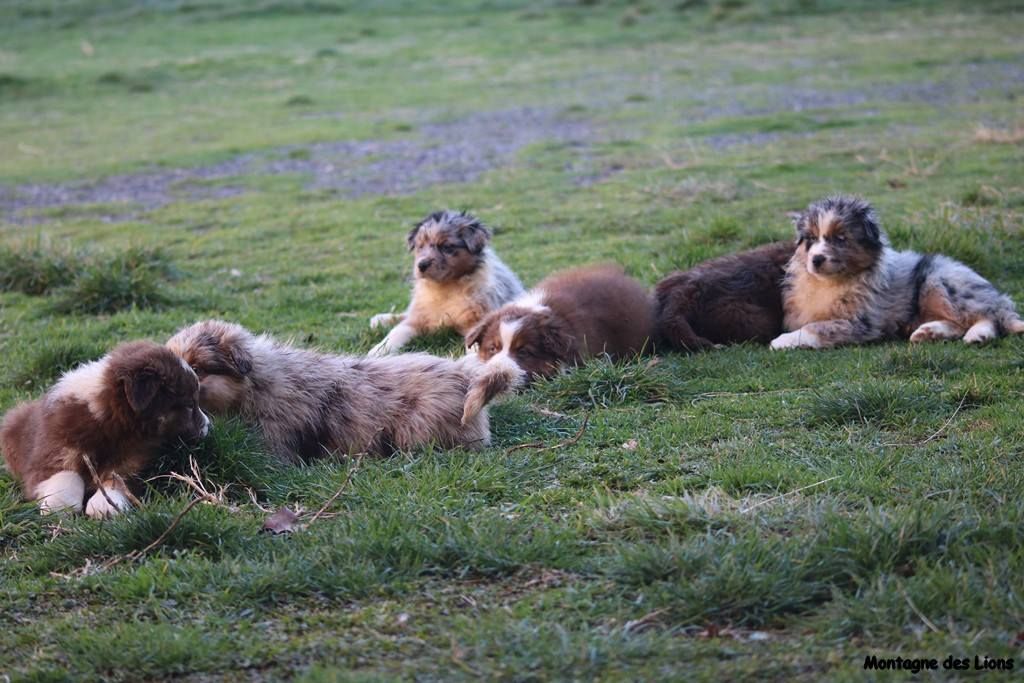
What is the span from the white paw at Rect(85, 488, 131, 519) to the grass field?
17 centimetres

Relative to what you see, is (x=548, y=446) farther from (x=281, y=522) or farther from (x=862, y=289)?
(x=862, y=289)

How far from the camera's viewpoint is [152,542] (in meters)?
5.09

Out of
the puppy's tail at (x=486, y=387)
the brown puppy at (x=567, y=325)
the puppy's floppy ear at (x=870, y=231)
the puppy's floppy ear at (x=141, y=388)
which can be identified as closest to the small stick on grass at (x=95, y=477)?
the puppy's floppy ear at (x=141, y=388)

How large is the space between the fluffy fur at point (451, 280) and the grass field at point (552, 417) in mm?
489

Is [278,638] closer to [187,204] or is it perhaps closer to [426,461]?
[426,461]

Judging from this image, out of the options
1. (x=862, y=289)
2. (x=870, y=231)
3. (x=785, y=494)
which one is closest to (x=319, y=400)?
(x=785, y=494)

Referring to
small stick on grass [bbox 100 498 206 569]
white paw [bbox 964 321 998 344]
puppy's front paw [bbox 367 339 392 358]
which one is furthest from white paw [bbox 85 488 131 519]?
white paw [bbox 964 321 998 344]

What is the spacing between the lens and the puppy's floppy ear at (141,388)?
18.4ft

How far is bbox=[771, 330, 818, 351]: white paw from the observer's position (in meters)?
8.55

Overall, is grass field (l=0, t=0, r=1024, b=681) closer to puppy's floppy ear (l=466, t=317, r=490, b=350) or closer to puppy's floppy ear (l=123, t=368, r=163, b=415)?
puppy's floppy ear (l=123, t=368, r=163, b=415)

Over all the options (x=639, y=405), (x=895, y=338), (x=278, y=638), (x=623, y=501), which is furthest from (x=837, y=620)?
(x=895, y=338)

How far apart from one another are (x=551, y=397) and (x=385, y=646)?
11.0 ft

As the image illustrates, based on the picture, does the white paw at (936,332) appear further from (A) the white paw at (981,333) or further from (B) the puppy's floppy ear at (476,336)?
(B) the puppy's floppy ear at (476,336)

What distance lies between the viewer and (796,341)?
8.59 m
